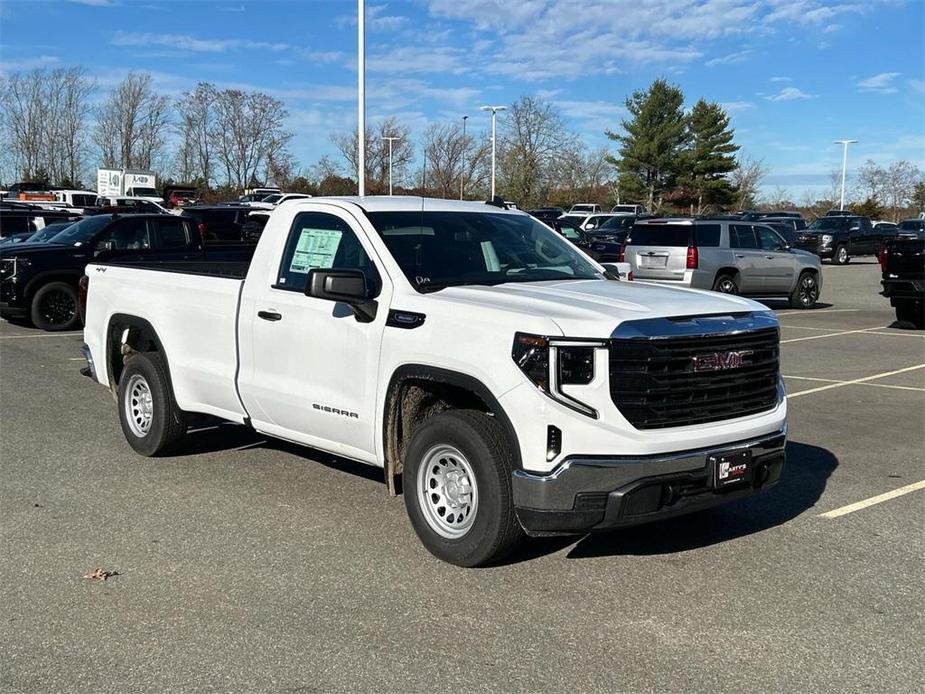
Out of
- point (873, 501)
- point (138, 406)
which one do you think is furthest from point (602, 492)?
point (138, 406)

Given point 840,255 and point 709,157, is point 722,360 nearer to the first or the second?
point 840,255

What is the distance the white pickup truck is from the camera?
14.9 feet

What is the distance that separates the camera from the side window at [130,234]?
15906 millimetres

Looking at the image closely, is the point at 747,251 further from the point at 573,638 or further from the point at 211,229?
the point at 573,638

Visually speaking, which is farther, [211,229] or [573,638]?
[211,229]

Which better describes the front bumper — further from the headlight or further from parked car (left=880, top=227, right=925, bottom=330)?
parked car (left=880, top=227, right=925, bottom=330)

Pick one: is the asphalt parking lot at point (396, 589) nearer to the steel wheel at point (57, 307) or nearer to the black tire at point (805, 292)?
the steel wheel at point (57, 307)

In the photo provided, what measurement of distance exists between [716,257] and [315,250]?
1501 centimetres

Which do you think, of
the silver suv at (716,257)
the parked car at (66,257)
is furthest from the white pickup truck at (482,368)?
the silver suv at (716,257)

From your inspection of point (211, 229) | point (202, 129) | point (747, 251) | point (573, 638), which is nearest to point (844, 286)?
point (747, 251)

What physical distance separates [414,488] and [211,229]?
17.6 metres

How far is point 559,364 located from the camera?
4527mm

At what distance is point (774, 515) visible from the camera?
601 centimetres

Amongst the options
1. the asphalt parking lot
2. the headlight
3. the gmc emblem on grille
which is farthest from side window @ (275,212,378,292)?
the gmc emblem on grille
